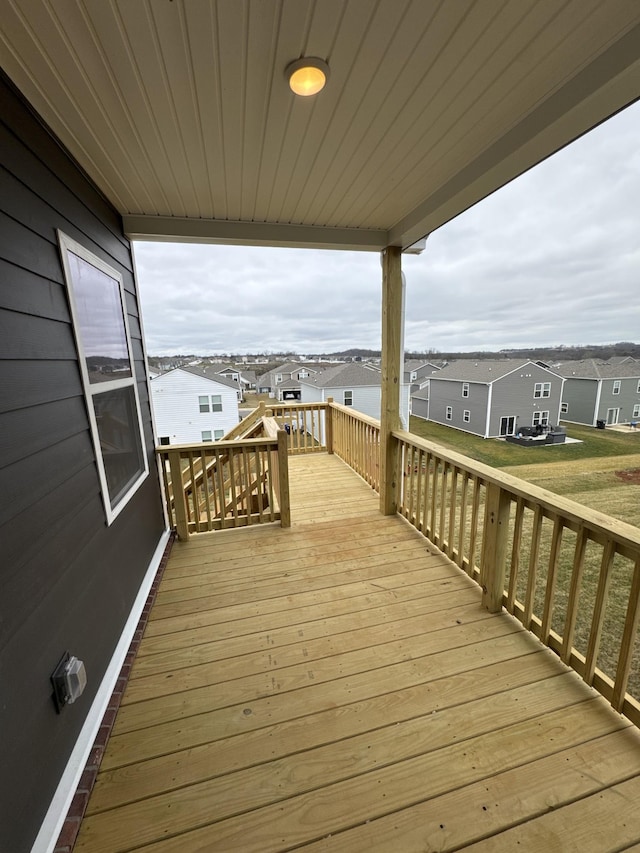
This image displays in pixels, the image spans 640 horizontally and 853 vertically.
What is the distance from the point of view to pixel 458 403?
350 cm

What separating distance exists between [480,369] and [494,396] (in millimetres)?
364

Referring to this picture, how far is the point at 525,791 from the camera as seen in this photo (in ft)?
3.96

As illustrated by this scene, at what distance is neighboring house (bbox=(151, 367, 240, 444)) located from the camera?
9.62 metres

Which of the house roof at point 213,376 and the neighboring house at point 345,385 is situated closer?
the neighboring house at point 345,385

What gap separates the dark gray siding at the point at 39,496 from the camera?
40.4 inches

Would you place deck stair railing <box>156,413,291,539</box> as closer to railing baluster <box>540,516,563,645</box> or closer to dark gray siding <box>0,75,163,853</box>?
dark gray siding <box>0,75,163,853</box>

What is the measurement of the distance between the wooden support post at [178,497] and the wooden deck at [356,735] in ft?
2.33

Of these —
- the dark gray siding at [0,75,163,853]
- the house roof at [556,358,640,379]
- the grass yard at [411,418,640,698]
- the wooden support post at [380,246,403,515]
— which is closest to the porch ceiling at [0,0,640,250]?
the dark gray siding at [0,75,163,853]

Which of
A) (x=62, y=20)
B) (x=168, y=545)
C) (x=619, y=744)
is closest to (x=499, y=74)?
(x=62, y=20)

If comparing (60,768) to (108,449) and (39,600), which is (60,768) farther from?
(108,449)

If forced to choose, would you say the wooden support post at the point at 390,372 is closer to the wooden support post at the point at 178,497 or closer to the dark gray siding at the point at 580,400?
the dark gray siding at the point at 580,400

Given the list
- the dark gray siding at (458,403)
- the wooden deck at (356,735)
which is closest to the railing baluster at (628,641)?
the wooden deck at (356,735)

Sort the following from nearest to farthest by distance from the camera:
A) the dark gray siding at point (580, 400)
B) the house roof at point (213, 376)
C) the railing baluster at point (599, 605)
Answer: the railing baluster at point (599, 605) → the dark gray siding at point (580, 400) → the house roof at point (213, 376)

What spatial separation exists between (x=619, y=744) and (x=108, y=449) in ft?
8.94
